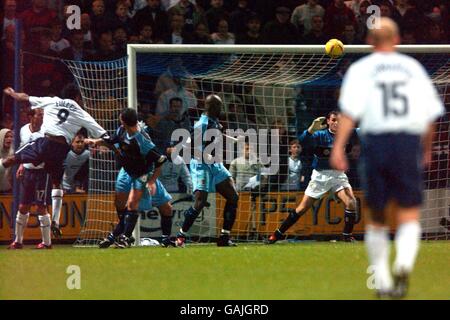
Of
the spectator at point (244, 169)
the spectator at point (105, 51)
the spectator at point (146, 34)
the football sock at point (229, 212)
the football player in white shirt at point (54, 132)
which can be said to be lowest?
the football sock at point (229, 212)

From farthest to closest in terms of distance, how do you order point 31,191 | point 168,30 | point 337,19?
point 337,19 < point 168,30 < point 31,191

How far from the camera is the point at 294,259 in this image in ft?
51.5

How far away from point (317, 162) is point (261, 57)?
263cm

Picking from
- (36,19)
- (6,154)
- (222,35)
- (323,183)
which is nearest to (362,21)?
(222,35)

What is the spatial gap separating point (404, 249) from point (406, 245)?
0.05 m

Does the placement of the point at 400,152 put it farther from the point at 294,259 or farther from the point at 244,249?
the point at 244,249

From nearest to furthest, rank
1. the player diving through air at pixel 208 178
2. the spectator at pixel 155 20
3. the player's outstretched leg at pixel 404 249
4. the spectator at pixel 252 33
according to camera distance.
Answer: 1. the player's outstretched leg at pixel 404 249
2. the player diving through air at pixel 208 178
3. the spectator at pixel 155 20
4. the spectator at pixel 252 33

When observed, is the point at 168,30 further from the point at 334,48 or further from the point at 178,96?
the point at 334,48

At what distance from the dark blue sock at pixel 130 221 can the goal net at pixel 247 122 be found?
7.71ft

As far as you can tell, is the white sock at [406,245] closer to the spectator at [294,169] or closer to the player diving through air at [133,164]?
the player diving through air at [133,164]

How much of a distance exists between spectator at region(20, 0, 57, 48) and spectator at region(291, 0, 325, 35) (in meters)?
4.32

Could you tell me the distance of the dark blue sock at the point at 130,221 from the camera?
17.8 metres

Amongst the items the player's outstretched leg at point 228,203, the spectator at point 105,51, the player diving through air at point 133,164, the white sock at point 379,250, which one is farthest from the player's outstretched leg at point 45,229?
the white sock at point 379,250

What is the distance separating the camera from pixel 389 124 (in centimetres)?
1053
